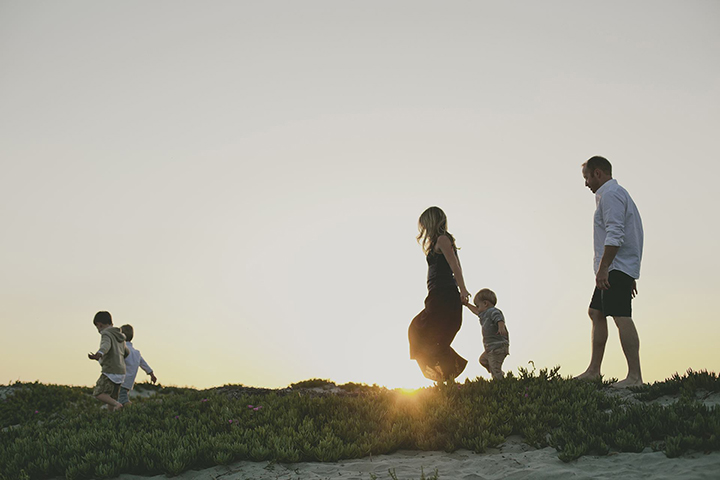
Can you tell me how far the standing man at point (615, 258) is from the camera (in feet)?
26.3

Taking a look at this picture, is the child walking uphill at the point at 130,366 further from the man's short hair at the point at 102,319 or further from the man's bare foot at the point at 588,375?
the man's bare foot at the point at 588,375

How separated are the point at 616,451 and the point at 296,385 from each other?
36.5ft

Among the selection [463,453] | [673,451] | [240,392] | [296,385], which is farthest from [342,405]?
[296,385]

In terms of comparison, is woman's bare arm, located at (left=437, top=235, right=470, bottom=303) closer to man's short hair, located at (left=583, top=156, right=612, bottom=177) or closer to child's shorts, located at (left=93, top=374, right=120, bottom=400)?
man's short hair, located at (left=583, top=156, right=612, bottom=177)

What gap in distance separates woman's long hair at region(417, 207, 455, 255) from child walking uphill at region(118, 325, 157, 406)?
28.9 ft

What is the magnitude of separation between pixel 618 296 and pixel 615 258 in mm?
582

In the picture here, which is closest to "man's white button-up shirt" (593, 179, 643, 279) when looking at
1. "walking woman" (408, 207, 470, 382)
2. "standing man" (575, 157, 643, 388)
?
"standing man" (575, 157, 643, 388)

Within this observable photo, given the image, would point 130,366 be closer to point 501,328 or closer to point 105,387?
point 105,387

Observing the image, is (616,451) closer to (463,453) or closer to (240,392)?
(463,453)

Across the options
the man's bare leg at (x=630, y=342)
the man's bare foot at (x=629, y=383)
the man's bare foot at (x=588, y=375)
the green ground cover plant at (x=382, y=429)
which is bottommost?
the green ground cover plant at (x=382, y=429)

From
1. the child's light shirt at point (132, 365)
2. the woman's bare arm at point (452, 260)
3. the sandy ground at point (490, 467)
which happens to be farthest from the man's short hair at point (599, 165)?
the child's light shirt at point (132, 365)

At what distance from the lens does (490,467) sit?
6047 mm

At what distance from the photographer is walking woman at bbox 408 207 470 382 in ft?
29.4

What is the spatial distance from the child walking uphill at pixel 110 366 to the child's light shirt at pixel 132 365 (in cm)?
88
